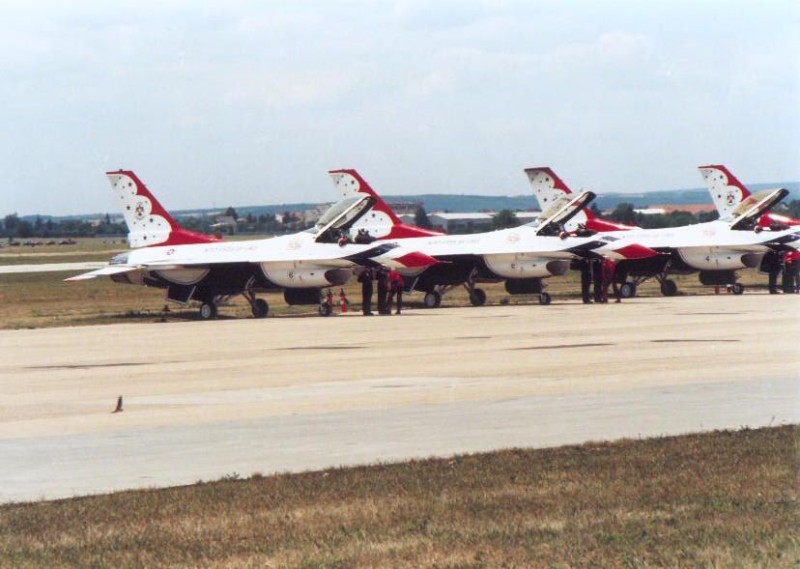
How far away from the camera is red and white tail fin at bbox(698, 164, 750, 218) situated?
201 feet

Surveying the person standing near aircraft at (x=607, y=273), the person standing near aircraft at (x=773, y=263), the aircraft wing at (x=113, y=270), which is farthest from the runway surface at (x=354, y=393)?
the person standing near aircraft at (x=773, y=263)

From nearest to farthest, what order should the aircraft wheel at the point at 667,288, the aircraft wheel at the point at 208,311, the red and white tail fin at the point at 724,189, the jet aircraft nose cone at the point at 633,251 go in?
the aircraft wheel at the point at 208,311
the jet aircraft nose cone at the point at 633,251
the aircraft wheel at the point at 667,288
the red and white tail fin at the point at 724,189

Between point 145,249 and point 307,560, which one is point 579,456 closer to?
point 307,560

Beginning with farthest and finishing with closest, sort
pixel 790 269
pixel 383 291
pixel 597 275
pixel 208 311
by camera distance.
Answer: pixel 790 269 → pixel 597 275 → pixel 208 311 → pixel 383 291

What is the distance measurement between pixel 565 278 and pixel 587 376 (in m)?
54.9

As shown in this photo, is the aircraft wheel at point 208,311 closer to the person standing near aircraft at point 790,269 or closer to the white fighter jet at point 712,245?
the white fighter jet at point 712,245

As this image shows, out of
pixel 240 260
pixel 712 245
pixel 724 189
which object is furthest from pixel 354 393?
pixel 724 189

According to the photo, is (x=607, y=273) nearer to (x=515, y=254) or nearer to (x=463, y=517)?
(x=515, y=254)

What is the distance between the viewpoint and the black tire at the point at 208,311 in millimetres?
45750

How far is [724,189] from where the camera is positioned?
61.4 m

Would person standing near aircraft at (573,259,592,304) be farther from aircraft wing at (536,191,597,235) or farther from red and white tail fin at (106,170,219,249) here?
red and white tail fin at (106,170,219,249)

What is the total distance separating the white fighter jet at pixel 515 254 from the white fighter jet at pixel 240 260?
4277 millimetres

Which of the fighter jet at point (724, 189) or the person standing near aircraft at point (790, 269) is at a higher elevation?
the fighter jet at point (724, 189)

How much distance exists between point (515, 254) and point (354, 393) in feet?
102
